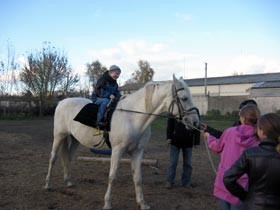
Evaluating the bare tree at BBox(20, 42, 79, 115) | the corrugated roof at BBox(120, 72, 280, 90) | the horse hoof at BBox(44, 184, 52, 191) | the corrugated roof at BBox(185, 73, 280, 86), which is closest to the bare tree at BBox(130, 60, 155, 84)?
the corrugated roof at BBox(120, 72, 280, 90)

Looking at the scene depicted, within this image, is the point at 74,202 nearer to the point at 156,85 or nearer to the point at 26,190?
the point at 26,190

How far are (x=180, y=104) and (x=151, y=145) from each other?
26.2 ft


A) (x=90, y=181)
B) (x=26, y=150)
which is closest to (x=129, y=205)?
(x=90, y=181)

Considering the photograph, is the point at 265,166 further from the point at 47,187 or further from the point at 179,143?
the point at 47,187

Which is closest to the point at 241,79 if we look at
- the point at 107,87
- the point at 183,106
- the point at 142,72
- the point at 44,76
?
the point at 142,72

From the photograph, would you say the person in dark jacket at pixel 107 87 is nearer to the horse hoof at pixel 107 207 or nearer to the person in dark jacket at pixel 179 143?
the person in dark jacket at pixel 179 143

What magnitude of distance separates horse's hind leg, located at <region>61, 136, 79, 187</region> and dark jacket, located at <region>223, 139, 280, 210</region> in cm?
457

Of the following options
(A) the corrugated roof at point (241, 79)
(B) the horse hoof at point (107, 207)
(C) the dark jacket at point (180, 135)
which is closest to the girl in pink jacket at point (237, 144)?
(B) the horse hoof at point (107, 207)

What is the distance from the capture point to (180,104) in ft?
15.5

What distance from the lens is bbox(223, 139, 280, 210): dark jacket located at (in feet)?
8.05

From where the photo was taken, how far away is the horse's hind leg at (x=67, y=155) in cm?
639

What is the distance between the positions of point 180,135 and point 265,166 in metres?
3.99

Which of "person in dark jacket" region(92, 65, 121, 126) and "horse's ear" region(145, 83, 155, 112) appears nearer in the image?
"horse's ear" region(145, 83, 155, 112)

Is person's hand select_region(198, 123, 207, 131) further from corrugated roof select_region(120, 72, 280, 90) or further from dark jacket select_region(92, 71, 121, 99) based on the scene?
corrugated roof select_region(120, 72, 280, 90)
